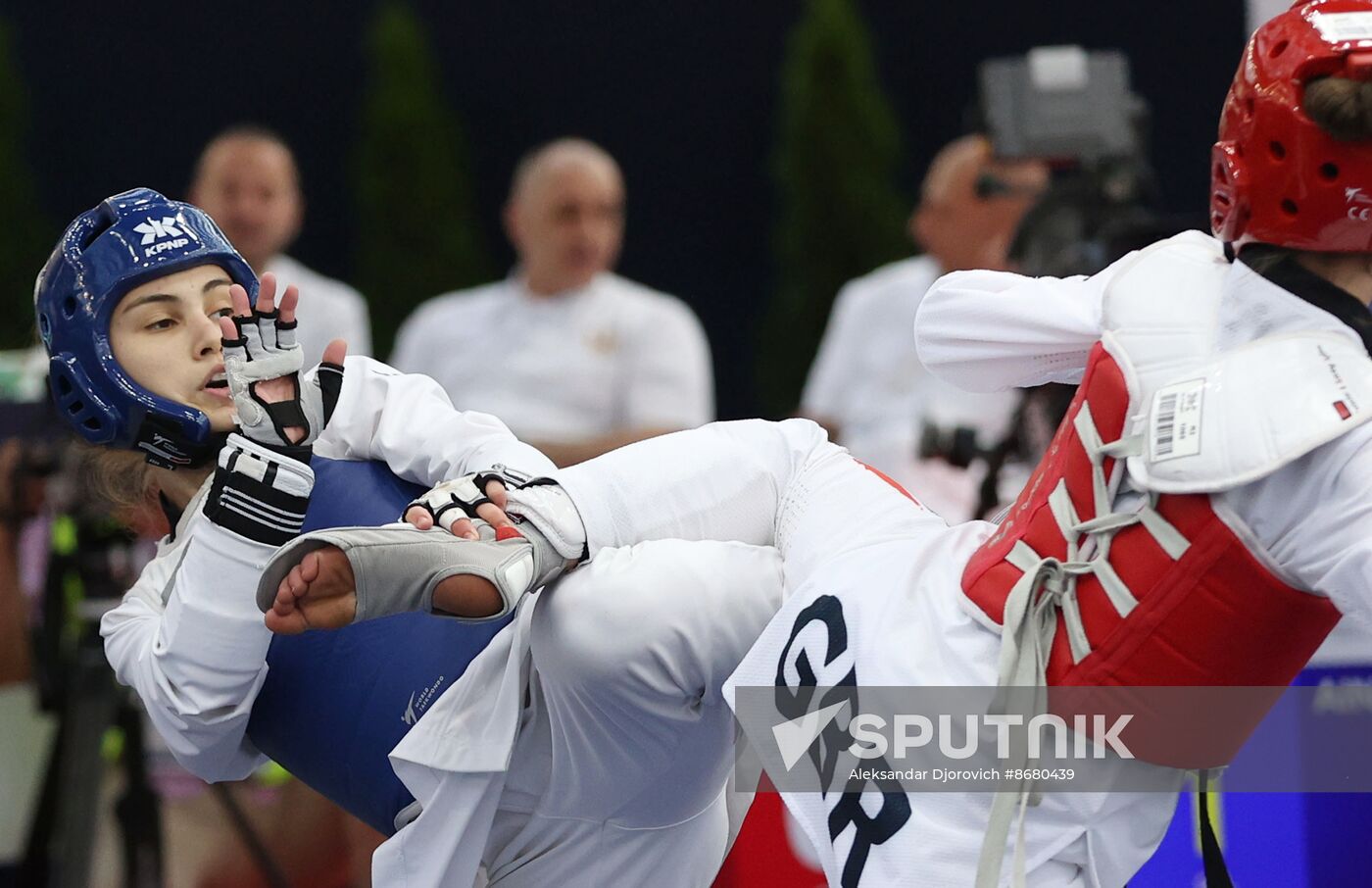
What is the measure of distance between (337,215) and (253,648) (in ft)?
18.5

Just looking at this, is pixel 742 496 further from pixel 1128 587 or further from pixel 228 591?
pixel 228 591

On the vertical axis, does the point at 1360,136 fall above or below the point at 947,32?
above

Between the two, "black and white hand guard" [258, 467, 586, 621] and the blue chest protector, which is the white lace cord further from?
the blue chest protector

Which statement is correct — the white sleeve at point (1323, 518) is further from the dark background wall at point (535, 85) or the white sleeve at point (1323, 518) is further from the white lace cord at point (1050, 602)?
the dark background wall at point (535, 85)

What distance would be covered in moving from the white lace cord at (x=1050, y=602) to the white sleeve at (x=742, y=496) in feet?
0.86

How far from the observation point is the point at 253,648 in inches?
87.8

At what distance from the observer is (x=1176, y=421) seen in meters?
1.73

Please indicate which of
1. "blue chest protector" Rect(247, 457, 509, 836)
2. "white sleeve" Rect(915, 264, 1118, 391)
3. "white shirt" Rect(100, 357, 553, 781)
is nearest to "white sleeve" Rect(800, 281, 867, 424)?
"white shirt" Rect(100, 357, 553, 781)

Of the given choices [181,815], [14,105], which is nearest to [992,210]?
[181,815]

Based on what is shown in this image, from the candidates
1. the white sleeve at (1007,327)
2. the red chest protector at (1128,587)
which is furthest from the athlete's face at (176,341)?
the red chest protector at (1128,587)

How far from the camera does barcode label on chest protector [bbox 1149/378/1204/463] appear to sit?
1710 millimetres

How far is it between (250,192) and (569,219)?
100 cm

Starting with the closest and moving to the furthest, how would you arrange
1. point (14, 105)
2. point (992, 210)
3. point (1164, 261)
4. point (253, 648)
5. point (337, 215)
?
1. point (1164, 261)
2. point (253, 648)
3. point (992, 210)
4. point (14, 105)
5. point (337, 215)

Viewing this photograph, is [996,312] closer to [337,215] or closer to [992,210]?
[992,210]
